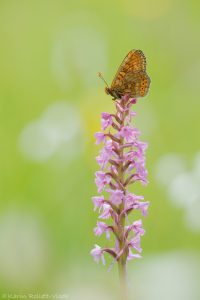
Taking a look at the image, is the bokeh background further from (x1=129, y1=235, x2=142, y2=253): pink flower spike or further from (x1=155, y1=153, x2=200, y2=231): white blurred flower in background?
(x1=129, y1=235, x2=142, y2=253): pink flower spike

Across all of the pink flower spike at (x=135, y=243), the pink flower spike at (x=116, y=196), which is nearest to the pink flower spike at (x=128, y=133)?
the pink flower spike at (x=116, y=196)

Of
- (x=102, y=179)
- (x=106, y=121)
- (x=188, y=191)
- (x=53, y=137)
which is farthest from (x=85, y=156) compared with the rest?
(x=102, y=179)

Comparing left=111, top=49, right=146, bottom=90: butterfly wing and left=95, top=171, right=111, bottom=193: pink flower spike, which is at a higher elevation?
left=111, top=49, right=146, bottom=90: butterfly wing

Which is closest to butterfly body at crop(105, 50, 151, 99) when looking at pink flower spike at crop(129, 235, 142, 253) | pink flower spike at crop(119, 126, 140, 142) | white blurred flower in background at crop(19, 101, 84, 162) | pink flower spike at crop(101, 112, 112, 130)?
pink flower spike at crop(101, 112, 112, 130)

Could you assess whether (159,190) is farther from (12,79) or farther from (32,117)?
(12,79)

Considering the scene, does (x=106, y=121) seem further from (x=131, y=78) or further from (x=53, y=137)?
(x=53, y=137)

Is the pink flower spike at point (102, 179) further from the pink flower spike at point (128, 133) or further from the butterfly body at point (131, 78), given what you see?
the butterfly body at point (131, 78)

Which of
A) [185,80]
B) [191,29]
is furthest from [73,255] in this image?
[191,29]
